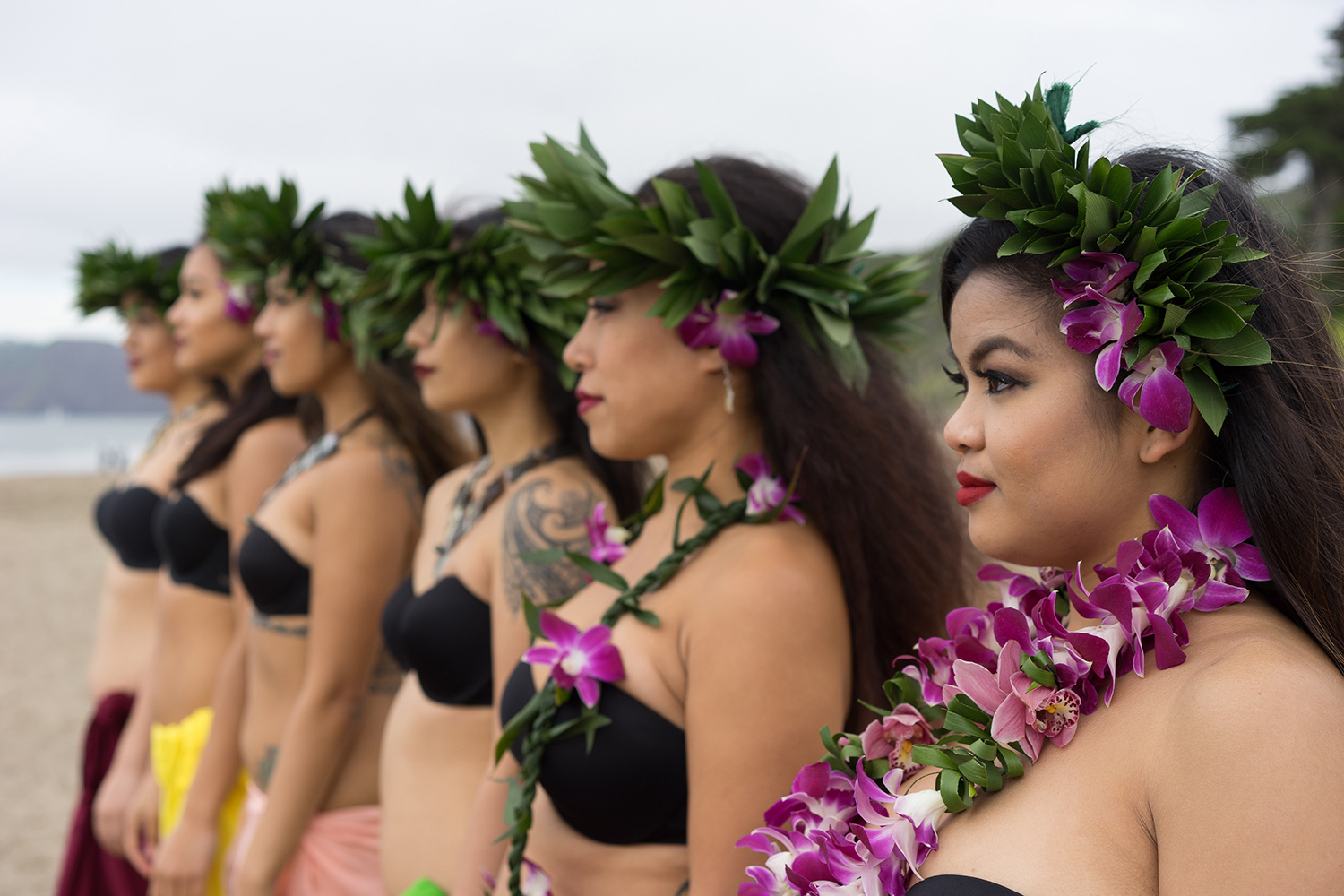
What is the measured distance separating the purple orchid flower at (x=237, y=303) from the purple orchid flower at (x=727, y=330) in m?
2.92

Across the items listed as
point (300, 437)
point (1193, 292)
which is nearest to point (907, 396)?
point (1193, 292)

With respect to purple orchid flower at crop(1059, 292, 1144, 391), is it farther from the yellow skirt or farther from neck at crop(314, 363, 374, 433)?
the yellow skirt

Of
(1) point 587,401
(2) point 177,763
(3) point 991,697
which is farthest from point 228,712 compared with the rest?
(3) point 991,697

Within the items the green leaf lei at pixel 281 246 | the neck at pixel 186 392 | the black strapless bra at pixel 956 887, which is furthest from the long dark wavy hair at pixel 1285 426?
the neck at pixel 186 392

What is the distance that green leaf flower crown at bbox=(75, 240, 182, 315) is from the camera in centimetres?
544

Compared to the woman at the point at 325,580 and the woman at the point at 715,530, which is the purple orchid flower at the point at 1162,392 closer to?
the woman at the point at 715,530

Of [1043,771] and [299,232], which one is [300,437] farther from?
[1043,771]

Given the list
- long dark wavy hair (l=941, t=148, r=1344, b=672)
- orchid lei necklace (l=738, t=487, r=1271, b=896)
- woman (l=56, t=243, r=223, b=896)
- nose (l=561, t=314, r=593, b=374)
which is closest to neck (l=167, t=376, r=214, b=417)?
woman (l=56, t=243, r=223, b=896)

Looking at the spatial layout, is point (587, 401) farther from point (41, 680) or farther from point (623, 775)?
point (41, 680)

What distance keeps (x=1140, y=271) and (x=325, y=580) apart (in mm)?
2726

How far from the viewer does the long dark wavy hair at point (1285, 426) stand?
4.11 ft

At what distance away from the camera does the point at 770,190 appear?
88.8 inches

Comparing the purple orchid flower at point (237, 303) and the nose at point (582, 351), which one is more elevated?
the purple orchid flower at point (237, 303)

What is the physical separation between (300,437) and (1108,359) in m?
3.69
